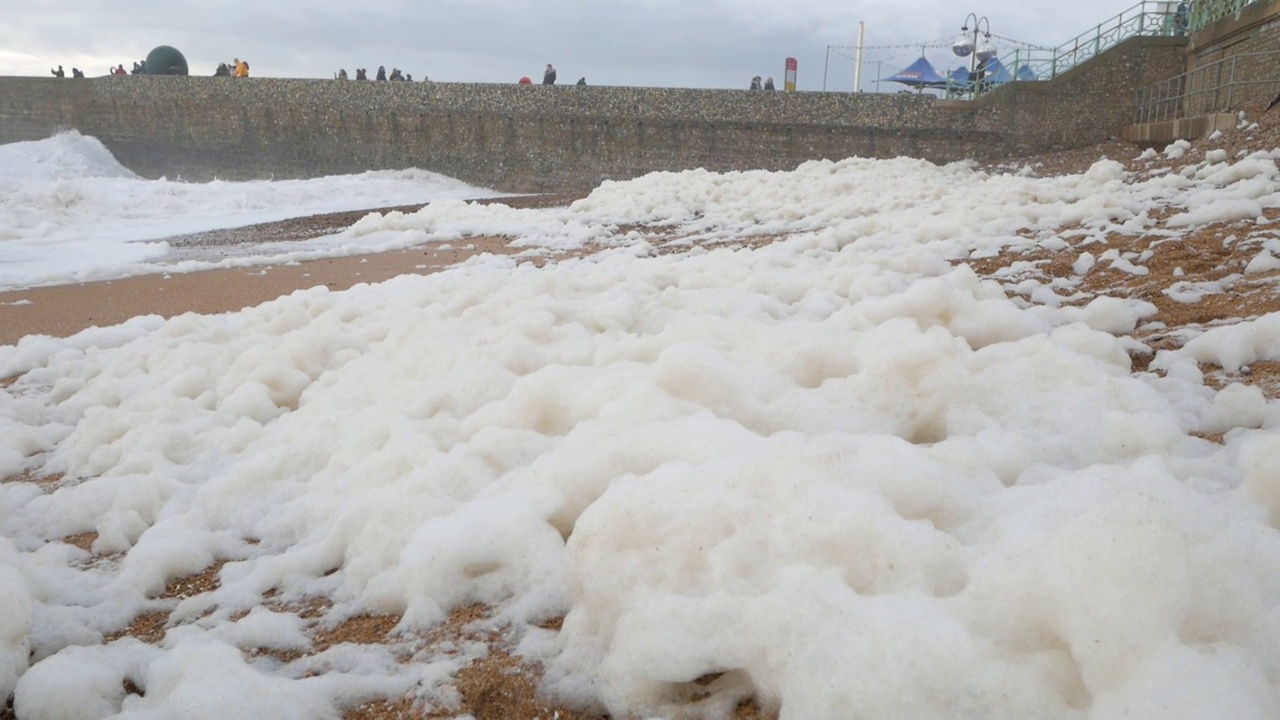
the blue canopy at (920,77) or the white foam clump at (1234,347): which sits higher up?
the blue canopy at (920,77)

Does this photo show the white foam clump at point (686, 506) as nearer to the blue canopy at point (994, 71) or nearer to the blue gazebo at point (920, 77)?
the blue canopy at point (994, 71)

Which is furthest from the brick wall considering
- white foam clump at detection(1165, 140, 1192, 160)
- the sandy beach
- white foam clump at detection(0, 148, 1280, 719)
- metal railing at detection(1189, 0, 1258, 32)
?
white foam clump at detection(0, 148, 1280, 719)

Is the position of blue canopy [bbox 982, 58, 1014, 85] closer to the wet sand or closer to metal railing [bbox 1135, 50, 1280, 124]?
metal railing [bbox 1135, 50, 1280, 124]

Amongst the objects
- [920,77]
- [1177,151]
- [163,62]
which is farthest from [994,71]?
[163,62]

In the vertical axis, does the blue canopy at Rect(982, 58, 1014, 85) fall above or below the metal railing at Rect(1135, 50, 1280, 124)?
above

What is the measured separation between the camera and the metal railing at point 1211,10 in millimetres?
12587

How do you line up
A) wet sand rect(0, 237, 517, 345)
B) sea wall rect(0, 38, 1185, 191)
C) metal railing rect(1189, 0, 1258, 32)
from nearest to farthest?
wet sand rect(0, 237, 517, 345) → metal railing rect(1189, 0, 1258, 32) → sea wall rect(0, 38, 1185, 191)

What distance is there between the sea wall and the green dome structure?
14.9 ft

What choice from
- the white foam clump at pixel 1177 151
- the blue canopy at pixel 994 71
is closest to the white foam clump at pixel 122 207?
the white foam clump at pixel 1177 151

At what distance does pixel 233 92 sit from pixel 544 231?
16.3 m

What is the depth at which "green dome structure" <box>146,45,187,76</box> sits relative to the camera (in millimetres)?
27828

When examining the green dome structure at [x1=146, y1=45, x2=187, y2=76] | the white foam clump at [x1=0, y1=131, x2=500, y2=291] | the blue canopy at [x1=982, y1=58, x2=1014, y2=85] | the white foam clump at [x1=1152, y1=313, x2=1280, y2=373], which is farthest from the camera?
the green dome structure at [x1=146, y1=45, x2=187, y2=76]

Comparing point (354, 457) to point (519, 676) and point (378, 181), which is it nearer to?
point (519, 676)

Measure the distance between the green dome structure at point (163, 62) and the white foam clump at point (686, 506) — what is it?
28125mm
